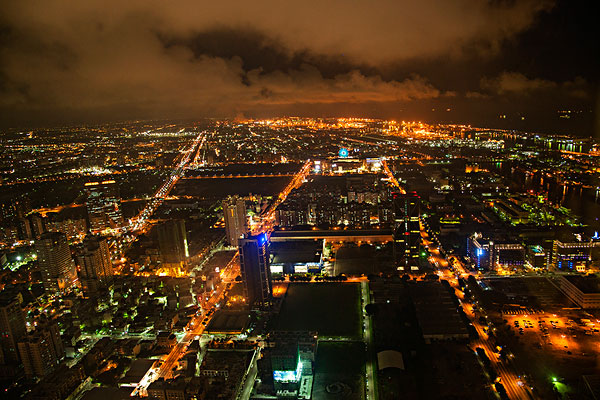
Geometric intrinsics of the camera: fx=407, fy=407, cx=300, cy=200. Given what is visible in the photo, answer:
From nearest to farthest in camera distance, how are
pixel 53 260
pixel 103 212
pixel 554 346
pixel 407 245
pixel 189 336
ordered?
pixel 554 346 < pixel 189 336 < pixel 53 260 < pixel 407 245 < pixel 103 212

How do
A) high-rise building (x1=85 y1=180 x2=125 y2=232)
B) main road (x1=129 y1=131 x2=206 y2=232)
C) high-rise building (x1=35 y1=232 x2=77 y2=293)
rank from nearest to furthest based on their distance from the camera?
high-rise building (x1=35 y1=232 x2=77 y2=293)
high-rise building (x1=85 y1=180 x2=125 y2=232)
main road (x1=129 y1=131 x2=206 y2=232)

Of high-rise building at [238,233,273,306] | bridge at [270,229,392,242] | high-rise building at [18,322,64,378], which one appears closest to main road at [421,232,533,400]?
bridge at [270,229,392,242]

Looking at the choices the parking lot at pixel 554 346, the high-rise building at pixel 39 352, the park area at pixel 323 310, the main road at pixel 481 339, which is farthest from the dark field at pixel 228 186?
the parking lot at pixel 554 346

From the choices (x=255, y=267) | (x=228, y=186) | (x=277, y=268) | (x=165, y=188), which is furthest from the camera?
(x=228, y=186)

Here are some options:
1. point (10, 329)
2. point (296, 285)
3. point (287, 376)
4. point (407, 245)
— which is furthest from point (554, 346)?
point (10, 329)

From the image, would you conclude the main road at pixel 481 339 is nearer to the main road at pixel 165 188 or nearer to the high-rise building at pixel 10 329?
the high-rise building at pixel 10 329

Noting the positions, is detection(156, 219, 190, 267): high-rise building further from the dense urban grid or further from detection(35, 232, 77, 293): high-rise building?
detection(35, 232, 77, 293): high-rise building

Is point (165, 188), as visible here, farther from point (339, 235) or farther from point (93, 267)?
point (339, 235)

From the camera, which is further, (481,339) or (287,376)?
(481,339)
